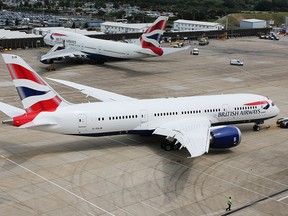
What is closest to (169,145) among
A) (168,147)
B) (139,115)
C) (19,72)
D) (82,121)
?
(168,147)

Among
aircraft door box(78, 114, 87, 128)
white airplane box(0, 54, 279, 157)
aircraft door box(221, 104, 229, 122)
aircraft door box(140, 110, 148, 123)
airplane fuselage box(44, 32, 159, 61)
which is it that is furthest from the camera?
airplane fuselage box(44, 32, 159, 61)

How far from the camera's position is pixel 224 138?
38.9 meters

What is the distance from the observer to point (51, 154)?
38.4 m

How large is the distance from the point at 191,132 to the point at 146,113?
17.2 ft

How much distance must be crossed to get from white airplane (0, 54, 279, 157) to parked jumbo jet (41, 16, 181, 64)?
33.6 meters

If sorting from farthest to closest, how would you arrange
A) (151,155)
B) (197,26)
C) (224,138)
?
1. (197,26)
2. (151,155)
3. (224,138)

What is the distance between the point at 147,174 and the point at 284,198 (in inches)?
397

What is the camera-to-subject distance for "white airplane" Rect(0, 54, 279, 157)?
35.5 m

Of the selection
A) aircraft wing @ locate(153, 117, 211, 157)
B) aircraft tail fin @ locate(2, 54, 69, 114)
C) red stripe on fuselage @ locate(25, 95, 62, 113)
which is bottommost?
aircraft wing @ locate(153, 117, 211, 157)

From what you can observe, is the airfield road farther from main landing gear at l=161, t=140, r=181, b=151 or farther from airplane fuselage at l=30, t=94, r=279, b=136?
airplane fuselage at l=30, t=94, r=279, b=136

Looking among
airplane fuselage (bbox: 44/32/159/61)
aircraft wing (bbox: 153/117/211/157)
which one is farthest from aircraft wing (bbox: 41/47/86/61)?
aircraft wing (bbox: 153/117/211/157)

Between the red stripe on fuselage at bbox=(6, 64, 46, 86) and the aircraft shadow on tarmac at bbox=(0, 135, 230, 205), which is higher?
the red stripe on fuselage at bbox=(6, 64, 46, 86)

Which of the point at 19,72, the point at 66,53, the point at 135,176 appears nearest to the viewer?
the point at 135,176

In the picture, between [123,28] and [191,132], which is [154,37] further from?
[123,28]
